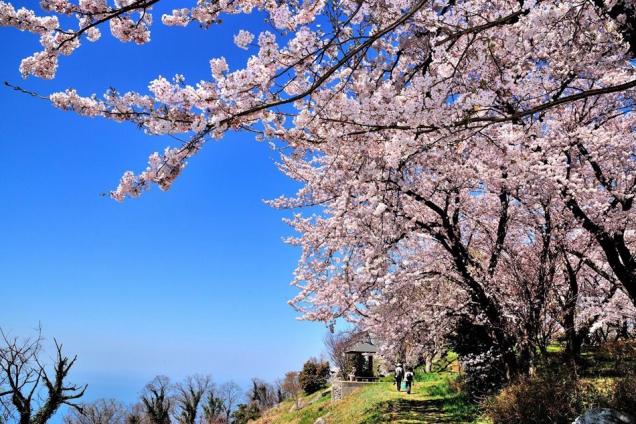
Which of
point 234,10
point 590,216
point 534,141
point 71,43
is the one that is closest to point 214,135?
point 234,10

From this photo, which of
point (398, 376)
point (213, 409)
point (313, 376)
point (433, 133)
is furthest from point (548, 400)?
point (213, 409)

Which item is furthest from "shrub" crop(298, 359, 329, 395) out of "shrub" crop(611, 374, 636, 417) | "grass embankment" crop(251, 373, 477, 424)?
"shrub" crop(611, 374, 636, 417)

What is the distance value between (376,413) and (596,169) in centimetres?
876

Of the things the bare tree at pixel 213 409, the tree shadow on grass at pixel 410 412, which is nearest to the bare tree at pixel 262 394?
the bare tree at pixel 213 409

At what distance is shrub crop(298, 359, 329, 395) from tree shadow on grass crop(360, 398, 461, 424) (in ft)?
66.5

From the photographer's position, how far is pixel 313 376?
108 ft

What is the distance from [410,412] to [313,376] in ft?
76.3

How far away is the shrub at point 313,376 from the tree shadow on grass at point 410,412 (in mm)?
20259

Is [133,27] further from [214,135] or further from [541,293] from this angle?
[541,293]

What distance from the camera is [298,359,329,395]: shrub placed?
1277 inches

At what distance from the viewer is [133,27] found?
12.7 feet

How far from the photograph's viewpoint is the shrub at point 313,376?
32.4 meters

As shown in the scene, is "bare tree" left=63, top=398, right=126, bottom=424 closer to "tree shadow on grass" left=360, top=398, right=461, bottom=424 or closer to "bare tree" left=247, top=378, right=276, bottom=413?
"bare tree" left=247, top=378, right=276, bottom=413

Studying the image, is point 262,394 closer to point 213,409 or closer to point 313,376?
point 213,409
